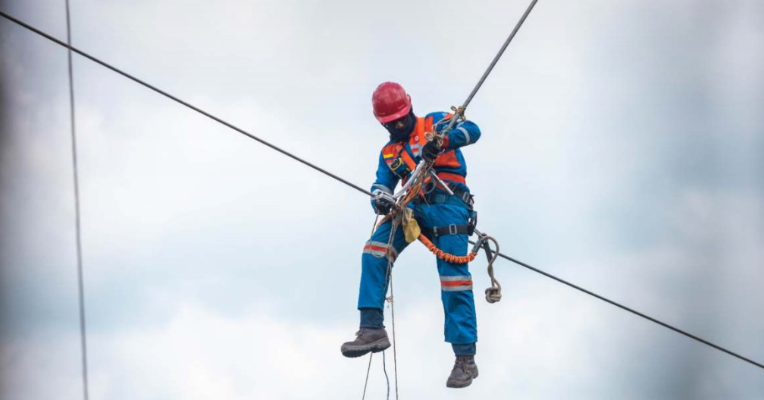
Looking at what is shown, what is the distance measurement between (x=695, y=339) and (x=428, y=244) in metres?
2.72

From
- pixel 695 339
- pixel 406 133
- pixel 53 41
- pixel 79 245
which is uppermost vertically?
pixel 53 41

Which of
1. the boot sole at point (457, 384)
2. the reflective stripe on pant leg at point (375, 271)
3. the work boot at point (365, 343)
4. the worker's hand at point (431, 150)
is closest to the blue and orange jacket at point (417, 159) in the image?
the worker's hand at point (431, 150)

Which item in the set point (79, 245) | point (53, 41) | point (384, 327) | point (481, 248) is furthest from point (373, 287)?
point (53, 41)

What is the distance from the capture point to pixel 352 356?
8.03 meters

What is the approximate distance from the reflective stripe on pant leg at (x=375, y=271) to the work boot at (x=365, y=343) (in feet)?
0.67

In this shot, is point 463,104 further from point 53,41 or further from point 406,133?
point 53,41

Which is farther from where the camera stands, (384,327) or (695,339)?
(695,339)

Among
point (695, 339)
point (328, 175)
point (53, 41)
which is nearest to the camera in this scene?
point (53, 41)

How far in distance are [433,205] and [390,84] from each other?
3.42ft

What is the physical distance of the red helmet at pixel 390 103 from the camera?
805 centimetres

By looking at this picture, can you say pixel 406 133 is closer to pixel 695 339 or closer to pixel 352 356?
pixel 352 356

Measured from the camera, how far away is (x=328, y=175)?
7.58m

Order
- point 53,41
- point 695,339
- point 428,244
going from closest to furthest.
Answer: point 53,41
point 428,244
point 695,339

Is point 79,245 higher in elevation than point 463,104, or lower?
lower
